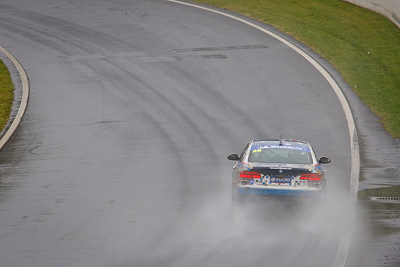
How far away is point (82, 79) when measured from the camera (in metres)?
31.2

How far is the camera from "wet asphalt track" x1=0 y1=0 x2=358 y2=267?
49.5 ft

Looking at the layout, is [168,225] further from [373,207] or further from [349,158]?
[349,158]

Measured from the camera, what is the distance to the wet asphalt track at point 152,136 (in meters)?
15.1

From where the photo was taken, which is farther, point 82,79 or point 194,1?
point 194,1

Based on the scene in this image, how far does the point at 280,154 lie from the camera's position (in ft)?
56.2

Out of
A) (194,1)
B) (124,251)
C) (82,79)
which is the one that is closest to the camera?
(124,251)

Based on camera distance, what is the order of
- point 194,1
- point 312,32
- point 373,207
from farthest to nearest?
point 194,1, point 312,32, point 373,207

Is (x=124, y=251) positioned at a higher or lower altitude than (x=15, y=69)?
higher

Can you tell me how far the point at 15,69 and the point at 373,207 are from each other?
19294mm

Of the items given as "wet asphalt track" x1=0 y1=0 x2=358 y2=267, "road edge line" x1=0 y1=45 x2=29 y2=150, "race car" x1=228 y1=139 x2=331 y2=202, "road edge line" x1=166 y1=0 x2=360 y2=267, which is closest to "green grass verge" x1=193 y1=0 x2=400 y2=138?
"road edge line" x1=166 y1=0 x2=360 y2=267

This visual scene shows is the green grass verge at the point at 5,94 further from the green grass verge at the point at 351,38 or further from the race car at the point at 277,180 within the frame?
the race car at the point at 277,180

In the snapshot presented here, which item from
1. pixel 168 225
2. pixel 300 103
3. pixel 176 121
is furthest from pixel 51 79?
pixel 168 225

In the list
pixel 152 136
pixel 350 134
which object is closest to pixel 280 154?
pixel 350 134

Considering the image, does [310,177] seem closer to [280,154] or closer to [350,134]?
[280,154]
